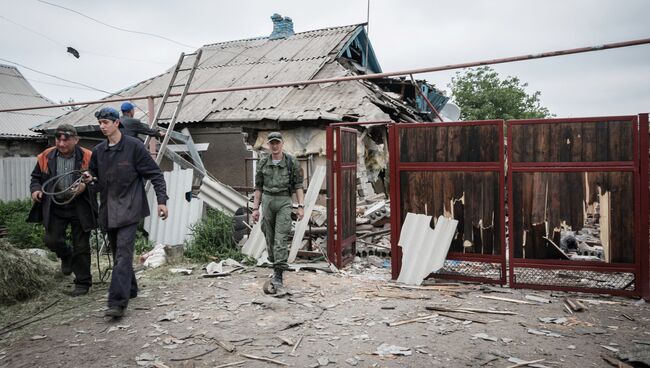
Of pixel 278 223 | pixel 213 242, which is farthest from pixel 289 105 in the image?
pixel 278 223

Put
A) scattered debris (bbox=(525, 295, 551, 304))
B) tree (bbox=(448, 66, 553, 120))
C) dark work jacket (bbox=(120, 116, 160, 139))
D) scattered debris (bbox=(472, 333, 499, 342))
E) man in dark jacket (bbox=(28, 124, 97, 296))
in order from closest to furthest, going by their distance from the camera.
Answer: scattered debris (bbox=(472, 333, 499, 342))
scattered debris (bbox=(525, 295, 551, 304))
man in dark jacket (bbox=(28, 124, 97, 296))
dark work jacket (bbox=(120, 116, 160, 139))
tree (bbox=(448, 66, 553, 120))

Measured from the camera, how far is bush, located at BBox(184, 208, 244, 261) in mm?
7238

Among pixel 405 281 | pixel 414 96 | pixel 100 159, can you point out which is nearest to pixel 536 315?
pixel 405 281

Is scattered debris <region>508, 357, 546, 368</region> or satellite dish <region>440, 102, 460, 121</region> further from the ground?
satellite dish <region>440, 102, 460, 121</region>

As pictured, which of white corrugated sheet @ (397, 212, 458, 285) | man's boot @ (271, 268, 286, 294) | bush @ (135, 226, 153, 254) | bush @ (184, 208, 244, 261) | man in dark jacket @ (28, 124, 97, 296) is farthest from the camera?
bush @ (135, 226, 153, 254)

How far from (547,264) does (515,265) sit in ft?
1.14

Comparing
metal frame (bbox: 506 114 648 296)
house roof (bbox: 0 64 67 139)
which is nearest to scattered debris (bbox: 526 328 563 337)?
metal frame (bbox: 506 114 648 296)

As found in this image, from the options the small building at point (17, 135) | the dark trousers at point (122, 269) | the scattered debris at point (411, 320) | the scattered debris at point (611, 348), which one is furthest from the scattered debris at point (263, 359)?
the small building at point (17, 135)

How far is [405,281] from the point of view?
5887 mm

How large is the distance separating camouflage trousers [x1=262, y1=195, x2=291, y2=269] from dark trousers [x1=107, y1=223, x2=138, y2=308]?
165cm

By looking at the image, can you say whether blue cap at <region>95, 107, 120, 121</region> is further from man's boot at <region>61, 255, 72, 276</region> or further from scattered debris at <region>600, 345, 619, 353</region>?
scattered debris at <region>600, 345, 619, 353</region>

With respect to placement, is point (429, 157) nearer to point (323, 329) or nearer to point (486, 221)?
point (486, 221)

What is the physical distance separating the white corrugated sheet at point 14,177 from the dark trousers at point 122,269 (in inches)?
416

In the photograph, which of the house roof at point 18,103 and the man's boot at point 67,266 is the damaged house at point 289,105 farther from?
the man's boot at point 67,266
